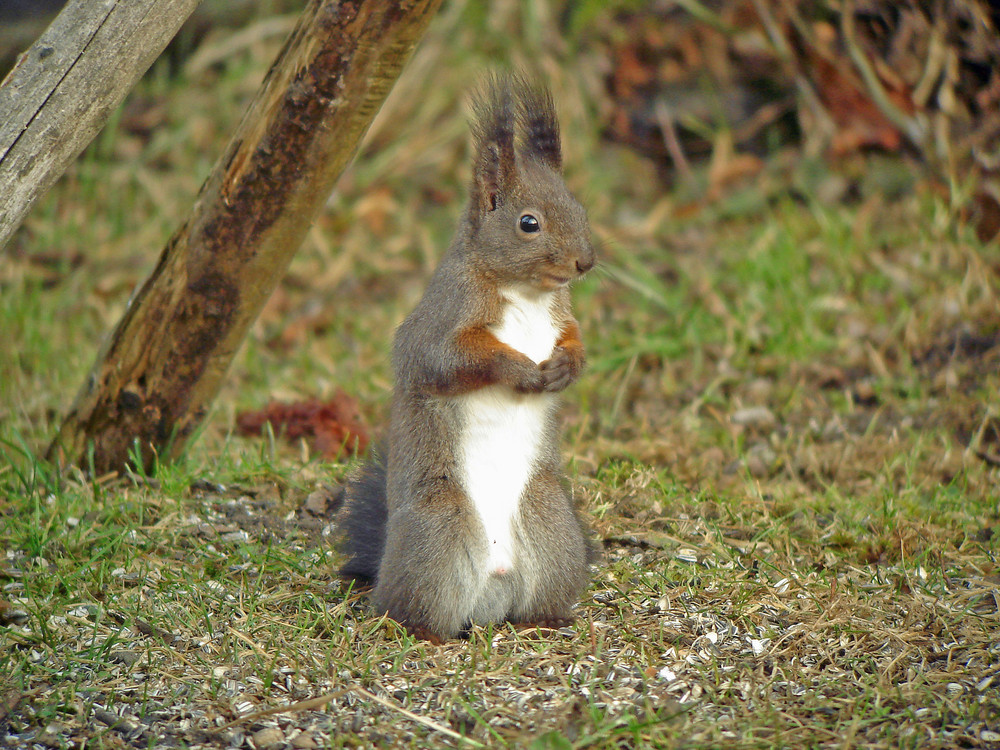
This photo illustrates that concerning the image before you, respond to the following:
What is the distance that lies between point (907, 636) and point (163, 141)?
5.44 metres

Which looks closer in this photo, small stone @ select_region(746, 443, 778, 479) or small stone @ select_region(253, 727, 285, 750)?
small stone @ select_region(253, 727, 285, 750)

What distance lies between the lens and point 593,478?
382 cm

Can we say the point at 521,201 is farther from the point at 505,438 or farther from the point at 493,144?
the point at 505,438

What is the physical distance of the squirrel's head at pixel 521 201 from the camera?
9.20 feet

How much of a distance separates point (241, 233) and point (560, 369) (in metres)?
1.29

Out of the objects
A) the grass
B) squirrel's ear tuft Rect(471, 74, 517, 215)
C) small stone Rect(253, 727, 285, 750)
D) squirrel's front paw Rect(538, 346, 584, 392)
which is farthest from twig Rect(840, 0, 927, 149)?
small stone Rect(253, 727, 285, 750)

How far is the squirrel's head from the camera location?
2.80 metres

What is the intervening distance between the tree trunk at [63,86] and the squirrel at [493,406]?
1.02 m

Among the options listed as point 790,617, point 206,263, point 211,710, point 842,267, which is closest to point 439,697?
point 211,710

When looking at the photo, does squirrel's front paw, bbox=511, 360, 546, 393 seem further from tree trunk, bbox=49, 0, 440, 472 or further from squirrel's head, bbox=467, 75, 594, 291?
tree trunk, bbox=49, 0, 440, 472

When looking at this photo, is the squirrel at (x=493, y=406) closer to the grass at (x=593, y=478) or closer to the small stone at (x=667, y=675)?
the grass at (x=593, y=478)

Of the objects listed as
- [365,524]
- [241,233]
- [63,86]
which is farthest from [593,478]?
[63,86]

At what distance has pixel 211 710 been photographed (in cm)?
254

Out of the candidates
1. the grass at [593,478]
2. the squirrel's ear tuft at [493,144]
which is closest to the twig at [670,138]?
the grass at [593,478]
